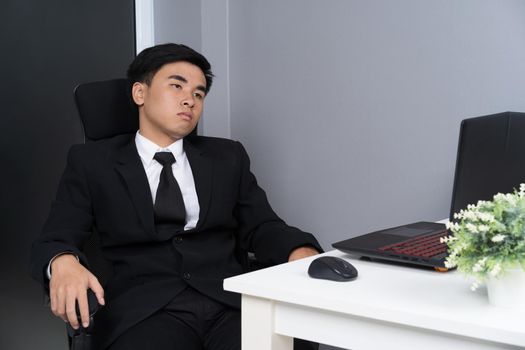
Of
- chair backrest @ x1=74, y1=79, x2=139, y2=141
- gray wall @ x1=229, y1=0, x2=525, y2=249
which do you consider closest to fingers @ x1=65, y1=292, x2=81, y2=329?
chair backrest @ x1=74, y1=79, x2=139, y2=141

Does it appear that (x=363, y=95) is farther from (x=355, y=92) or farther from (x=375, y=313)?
(x=375, y=313)

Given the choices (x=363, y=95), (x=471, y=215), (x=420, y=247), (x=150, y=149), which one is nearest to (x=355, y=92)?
(x=363, y=95)

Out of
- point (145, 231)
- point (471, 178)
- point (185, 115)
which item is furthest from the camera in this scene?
point (185, 115)

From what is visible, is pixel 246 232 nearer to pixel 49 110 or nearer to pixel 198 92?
pixel 198 92

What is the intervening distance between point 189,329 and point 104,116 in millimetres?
702

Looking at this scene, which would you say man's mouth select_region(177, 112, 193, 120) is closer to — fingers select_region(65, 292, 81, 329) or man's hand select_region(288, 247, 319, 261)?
man's hand select_region(288, 247, 319, 261)

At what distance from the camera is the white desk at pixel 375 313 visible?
0.93 m

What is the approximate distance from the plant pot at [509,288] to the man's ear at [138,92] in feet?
4.11

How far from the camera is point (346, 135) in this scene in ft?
7.82

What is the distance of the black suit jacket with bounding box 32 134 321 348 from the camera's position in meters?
1.71

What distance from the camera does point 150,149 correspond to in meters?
1.90

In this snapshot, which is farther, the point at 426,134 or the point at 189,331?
the point at 426,134

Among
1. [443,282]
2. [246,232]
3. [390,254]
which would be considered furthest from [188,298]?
[443,282]

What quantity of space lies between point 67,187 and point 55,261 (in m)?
0.36
